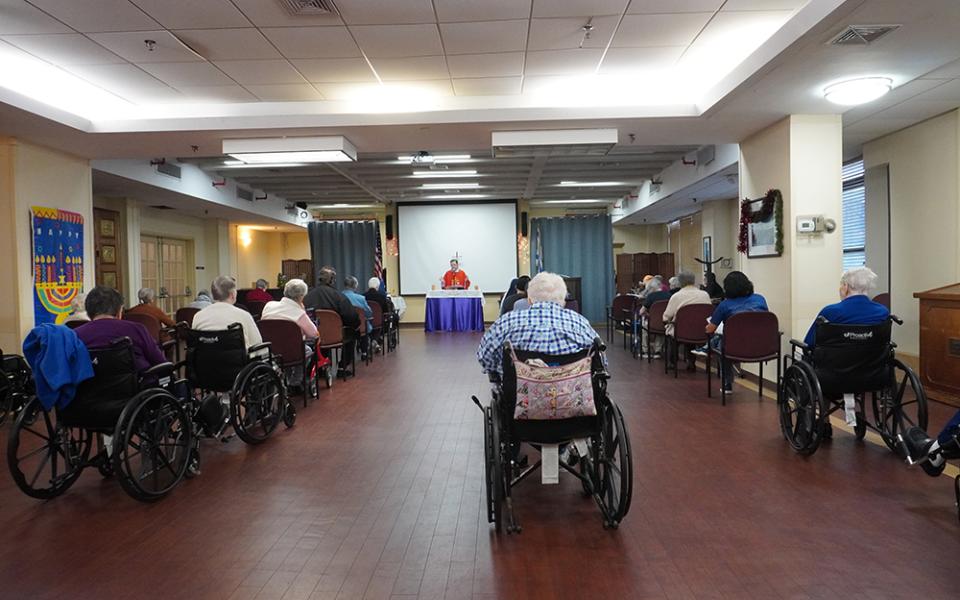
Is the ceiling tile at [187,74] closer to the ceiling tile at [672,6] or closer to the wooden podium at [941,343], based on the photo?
the ceiling tile at [672,6]

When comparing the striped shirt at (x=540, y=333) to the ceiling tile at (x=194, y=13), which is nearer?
the striped shirt at (x=540, y=333)

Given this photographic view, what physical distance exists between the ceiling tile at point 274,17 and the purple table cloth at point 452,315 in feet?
29.9

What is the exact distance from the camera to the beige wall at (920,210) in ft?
20.2

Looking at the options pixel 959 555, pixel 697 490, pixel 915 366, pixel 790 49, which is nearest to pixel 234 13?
pixel 790 49

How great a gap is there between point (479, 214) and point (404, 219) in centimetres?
171

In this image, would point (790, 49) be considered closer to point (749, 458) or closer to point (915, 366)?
point (749, 458)

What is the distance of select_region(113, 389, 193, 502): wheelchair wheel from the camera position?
319 centimetres

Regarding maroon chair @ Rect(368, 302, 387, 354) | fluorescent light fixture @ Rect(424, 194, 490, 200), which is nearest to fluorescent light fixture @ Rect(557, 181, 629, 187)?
fluorescent light fixture @ Rect(424, 194, 490, 200)

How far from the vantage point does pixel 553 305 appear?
10.2 ft

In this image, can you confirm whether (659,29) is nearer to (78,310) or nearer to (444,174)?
(78,310)

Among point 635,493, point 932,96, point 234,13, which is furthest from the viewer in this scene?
point 932,96

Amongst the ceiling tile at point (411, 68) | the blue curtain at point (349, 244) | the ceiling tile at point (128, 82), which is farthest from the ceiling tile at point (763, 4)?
the blue curtain at point (349, 244)

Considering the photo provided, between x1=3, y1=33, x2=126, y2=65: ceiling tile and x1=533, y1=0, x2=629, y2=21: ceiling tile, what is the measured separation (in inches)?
131

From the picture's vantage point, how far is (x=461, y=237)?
14.6m
